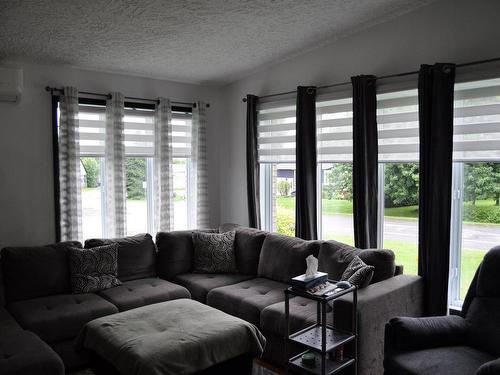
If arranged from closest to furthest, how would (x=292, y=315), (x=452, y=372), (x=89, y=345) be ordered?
(x=452, y=372), (x=89, y=345), (x=292, y=315)

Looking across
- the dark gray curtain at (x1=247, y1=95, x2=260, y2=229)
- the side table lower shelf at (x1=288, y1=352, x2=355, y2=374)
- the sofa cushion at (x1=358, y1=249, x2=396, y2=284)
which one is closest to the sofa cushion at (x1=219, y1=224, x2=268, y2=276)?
the dark gray curtain at (x1=247, y1=95, x2=260, y2=229)

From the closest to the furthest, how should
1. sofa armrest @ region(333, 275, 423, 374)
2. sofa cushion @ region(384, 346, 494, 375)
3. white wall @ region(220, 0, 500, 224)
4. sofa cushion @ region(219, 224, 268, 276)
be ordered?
sofa cushion @ region(384, 346, 494, 375)
sofa armrest @ region(333, 275, 423, 374)
white wall @ region(220, 0, 500, 224)
sofa cushion @ region(219, 224, 268, 276)

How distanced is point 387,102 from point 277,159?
57.2 inches

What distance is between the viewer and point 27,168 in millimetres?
4223

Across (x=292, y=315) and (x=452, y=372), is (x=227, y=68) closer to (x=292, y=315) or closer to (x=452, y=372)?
(x=292, y=315)

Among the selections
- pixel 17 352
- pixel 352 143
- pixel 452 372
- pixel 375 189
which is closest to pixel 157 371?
pixel 17 352

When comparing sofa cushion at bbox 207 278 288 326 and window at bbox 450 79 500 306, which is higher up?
window at bbox 450 79 500 306

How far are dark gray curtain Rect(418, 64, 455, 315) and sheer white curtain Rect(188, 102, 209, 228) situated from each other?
2.69m

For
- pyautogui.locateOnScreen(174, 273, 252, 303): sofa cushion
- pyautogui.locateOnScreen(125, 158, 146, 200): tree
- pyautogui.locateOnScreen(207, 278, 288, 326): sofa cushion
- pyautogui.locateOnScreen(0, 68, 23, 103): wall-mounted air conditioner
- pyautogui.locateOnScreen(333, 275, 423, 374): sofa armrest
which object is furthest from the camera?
pyautogui.locateOnScreen(125, 158, 146, 200): tree

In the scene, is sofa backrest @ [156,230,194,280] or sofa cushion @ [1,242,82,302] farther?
sofa backrest @ [156,230,194,280]

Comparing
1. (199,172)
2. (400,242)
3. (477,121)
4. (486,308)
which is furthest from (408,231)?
(199,172)

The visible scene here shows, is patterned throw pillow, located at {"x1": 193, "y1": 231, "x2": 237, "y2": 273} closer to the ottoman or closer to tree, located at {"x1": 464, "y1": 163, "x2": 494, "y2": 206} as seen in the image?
the ottoman

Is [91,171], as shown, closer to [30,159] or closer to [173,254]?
[30,159]

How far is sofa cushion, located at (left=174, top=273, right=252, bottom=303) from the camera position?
406cm
